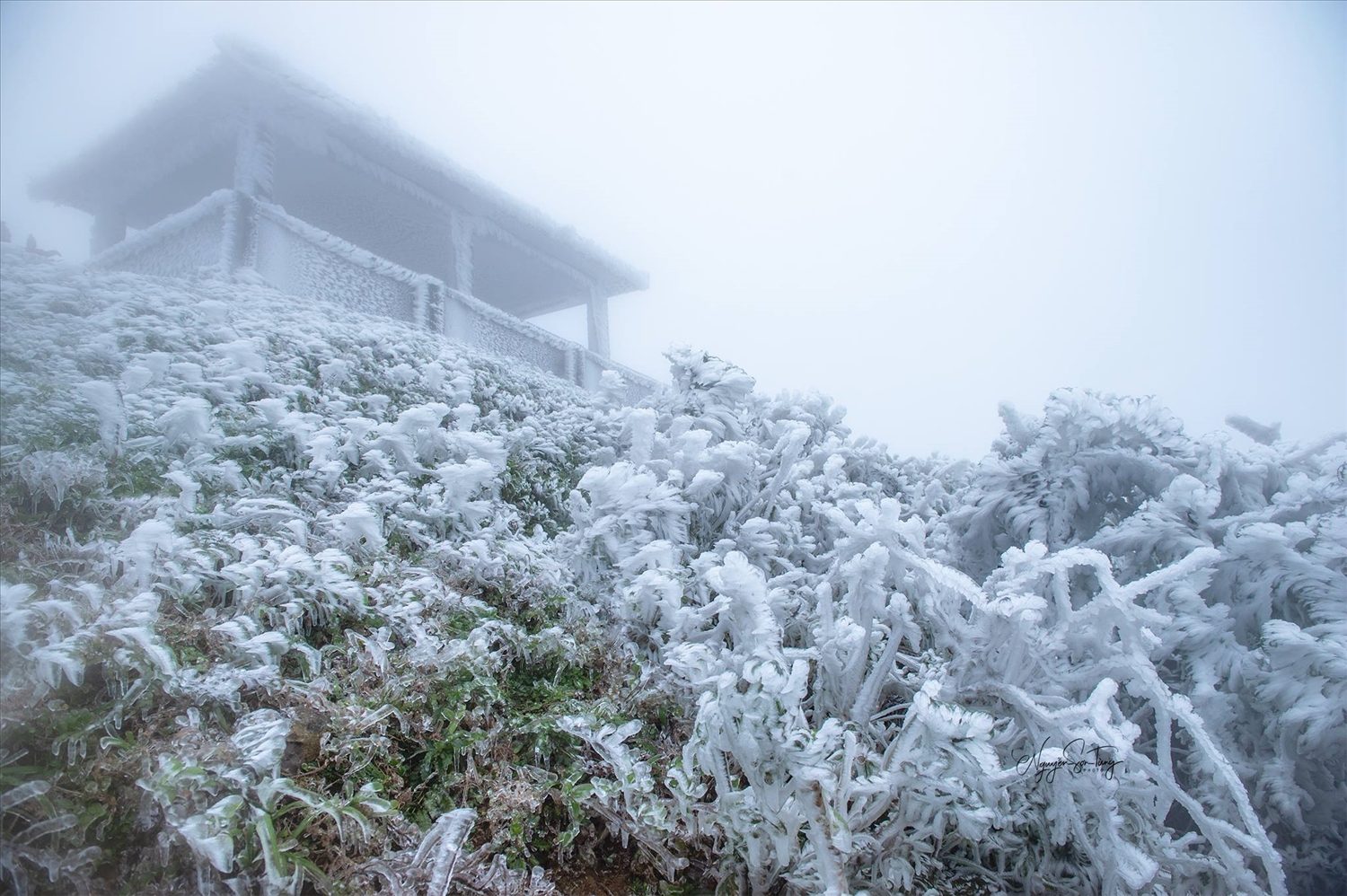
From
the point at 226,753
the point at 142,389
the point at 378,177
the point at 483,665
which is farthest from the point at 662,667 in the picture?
the point at 378,177

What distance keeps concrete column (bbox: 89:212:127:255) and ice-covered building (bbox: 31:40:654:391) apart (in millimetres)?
28

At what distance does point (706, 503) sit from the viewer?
12.4 feet

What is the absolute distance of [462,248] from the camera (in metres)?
11.7

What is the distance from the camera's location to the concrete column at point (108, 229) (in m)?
12.3

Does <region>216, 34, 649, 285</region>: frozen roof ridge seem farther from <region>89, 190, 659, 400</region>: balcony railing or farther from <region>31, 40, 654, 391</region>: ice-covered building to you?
<region>89, 190, 659, 400</region>: balcony railing

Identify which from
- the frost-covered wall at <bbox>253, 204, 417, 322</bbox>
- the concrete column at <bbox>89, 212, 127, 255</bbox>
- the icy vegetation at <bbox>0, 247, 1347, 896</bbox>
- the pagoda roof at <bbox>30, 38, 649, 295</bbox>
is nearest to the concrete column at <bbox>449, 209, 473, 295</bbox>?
the pagoda roof at <bbox>30, 38, 649, 295</bbox>

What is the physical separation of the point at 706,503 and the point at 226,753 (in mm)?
2524

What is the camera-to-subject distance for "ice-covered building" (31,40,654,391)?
27.9 ft

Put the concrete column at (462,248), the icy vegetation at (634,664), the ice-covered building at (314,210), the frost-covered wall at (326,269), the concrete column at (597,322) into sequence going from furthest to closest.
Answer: the concrete column at (597,322), the concrete column at (462,248), the ice-covered building at (314,210), the frost-covered wall at (326,269), the icy vegetation at (634,664)

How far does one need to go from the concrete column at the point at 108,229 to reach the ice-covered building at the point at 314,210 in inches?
1.1

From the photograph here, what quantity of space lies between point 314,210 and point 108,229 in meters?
3.72
